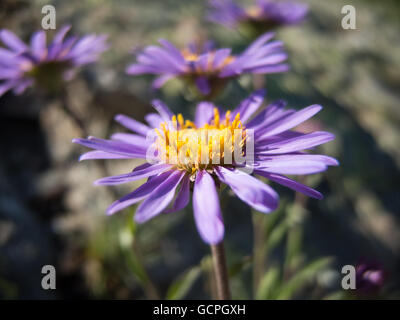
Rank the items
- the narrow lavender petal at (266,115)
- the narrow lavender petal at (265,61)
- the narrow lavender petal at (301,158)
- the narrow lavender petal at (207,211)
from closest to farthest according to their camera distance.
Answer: the narrow lavender petal at (207,211)
the narrow lavender petal at (301,158)
the narrow lavender petal at (266,115)
the narrow lavender petal at (265,61)

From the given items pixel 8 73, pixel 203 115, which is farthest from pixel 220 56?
pixel 8 73

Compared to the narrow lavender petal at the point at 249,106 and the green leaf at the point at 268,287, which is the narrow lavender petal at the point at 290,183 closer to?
the narrow lavender petal at the point at 249,106

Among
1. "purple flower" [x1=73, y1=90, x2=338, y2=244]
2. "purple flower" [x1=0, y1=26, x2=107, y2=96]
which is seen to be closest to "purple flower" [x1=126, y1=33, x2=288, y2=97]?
"purple flower" [x1=73, y1=90, x2=338, y2=244]

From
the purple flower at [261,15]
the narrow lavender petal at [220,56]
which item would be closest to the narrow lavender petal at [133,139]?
the narrow lavender petal at [220,56]

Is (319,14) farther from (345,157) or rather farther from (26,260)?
(26,260)

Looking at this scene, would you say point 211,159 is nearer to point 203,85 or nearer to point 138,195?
point 138,195

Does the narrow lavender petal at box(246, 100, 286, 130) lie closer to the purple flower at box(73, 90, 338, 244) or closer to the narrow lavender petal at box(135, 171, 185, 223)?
the purple flower at box(73, 90, 338, 244)
